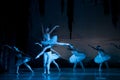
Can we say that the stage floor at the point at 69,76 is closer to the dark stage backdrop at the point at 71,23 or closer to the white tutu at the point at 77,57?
the white tutu at the point at 77,57

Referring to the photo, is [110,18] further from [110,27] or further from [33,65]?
[33,65]

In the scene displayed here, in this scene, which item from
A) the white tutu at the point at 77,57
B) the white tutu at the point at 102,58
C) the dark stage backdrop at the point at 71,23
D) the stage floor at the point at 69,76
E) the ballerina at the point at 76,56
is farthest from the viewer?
the dark stage backdrop at the point at 71,23

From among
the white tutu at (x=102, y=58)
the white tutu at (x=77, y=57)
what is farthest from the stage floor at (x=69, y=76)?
the white tutu at (x=77, y=57)

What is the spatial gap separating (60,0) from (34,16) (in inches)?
60.0

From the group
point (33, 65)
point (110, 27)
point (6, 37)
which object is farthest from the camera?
point (33, 65)

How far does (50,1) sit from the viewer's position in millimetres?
16406

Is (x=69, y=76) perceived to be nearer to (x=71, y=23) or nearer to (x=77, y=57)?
(x=77, y=57)

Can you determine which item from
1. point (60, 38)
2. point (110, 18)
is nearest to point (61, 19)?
point (60, 38)

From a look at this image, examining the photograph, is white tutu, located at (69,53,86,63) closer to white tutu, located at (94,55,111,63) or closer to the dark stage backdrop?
white tutu, located at (94,55,111,63)

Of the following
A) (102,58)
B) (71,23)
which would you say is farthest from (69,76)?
(71,23)

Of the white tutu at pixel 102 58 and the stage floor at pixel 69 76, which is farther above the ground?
the white tutu at pixel 102 58

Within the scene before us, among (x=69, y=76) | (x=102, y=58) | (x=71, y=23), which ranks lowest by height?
(x=69, y=76)

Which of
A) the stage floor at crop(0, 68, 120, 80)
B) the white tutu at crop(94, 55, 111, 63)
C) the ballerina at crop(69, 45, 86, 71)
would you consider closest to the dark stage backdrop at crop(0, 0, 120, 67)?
the ballerina at crop(69, 45, 86, 71)

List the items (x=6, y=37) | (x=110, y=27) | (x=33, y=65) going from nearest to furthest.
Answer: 1. (x=6, y=37)
2. (x=110, y=27)
3. (x=33, y=65)
